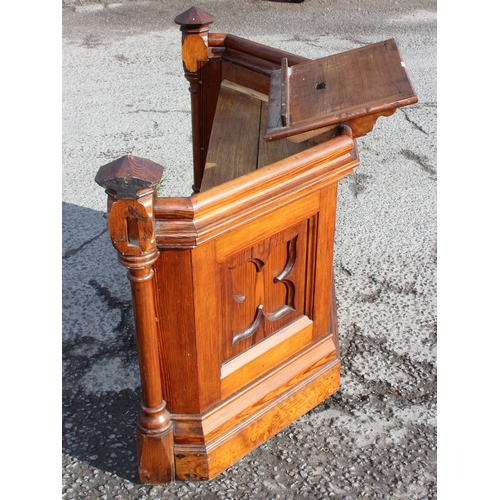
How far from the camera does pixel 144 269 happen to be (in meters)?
1.51

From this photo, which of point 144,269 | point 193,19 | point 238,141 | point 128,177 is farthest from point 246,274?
point 193,19

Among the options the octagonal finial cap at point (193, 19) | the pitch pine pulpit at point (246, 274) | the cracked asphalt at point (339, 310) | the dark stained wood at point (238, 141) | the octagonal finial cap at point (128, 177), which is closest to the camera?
the octagonal finial cap at point (128, 177)

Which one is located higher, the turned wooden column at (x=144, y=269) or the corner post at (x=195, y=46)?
the corner post at (x=195, y=46)

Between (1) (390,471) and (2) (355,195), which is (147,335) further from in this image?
(2) (355,195)

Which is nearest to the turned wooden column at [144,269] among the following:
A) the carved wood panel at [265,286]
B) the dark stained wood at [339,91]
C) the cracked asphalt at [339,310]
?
the cracked asphalt at [339,310]

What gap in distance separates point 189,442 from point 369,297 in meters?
1.09

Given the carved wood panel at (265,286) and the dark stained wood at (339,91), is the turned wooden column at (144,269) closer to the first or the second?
the carved wood panel at (265,286)

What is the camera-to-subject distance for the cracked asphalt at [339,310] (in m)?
1.90

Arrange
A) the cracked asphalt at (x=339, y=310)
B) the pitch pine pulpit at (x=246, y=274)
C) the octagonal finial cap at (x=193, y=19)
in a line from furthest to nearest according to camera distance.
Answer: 1. the octagonal finial cap at (x=193, y=19)
2. the cracked asphalt at (x=339, y=310)
3. the pitch pine pulpit at (x=246, y=274)

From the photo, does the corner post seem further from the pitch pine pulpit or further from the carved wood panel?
the carved wood panel

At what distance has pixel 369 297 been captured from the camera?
2631 millimetres

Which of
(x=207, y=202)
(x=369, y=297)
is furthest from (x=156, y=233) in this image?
(x=369, y=297)

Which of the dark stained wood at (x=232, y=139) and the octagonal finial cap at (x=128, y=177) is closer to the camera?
the octagonal finial cap at (x=128, y=177)

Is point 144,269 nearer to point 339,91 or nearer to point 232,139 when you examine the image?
point 339,91
